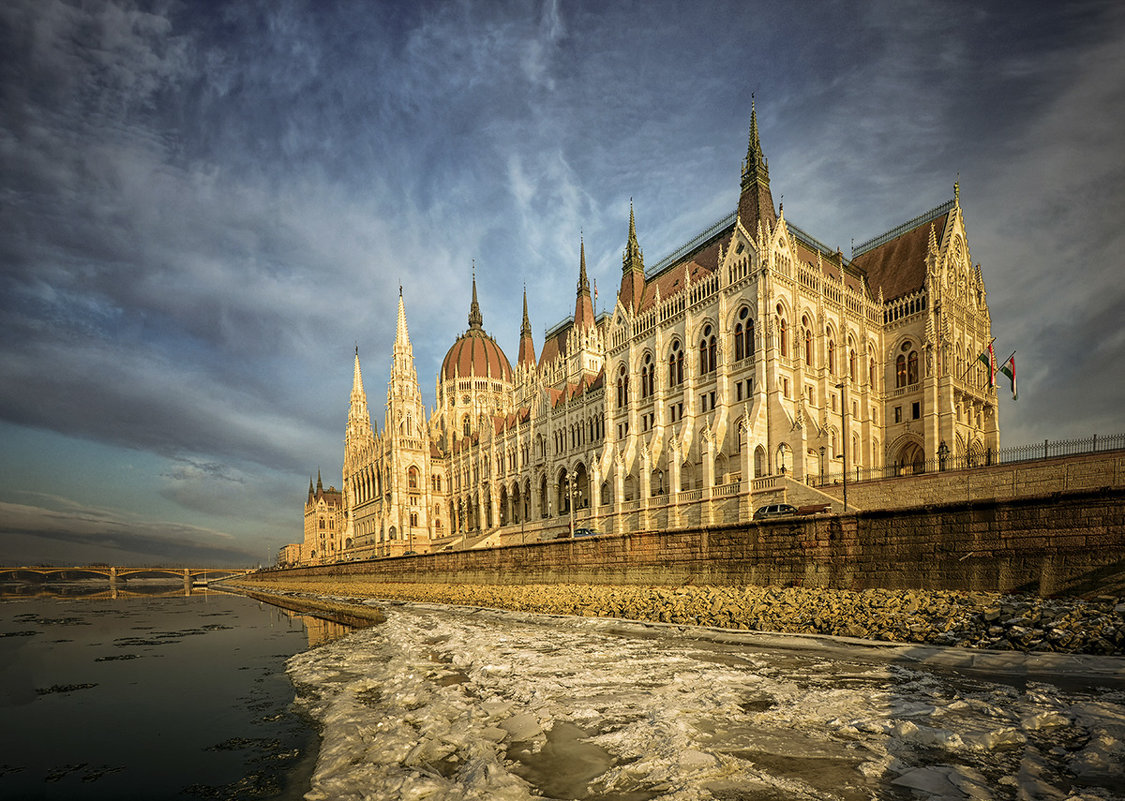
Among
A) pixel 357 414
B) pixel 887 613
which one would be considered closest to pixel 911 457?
pixel 887 613

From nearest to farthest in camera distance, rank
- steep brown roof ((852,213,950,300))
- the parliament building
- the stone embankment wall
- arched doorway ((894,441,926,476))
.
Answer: the stone embankment wall
the parliament building
arched doorway ((894,441,926,476))
steep brown roof ((852,213,950,300))

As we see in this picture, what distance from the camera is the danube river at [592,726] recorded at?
5926 mm

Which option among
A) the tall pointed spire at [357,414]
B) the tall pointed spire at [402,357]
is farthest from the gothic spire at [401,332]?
the tall pointed spire at [357,414]

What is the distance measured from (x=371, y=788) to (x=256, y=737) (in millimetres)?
3862

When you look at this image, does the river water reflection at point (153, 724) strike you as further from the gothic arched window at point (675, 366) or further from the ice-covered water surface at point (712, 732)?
the gothic arched window at point (675, 366)

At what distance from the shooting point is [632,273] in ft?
210

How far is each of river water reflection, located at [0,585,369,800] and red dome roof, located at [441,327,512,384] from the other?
91.7 meters

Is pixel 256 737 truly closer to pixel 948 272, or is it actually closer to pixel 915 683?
pixel 915 683

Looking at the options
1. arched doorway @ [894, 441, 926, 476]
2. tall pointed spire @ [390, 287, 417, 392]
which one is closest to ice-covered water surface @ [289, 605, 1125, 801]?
arched doorway @ [894, 441, 926, 476]

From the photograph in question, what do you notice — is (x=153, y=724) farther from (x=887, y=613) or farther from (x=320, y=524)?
(x=320, y=524)

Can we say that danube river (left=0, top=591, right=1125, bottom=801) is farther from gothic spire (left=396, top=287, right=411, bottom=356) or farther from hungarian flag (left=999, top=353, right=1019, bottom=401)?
gothic spire (left=396, top=287, right=411, bottom=356)

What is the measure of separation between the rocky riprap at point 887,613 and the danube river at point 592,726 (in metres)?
1.65

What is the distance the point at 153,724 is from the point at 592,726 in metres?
7.97

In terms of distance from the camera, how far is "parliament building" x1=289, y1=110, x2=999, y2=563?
40.1m
